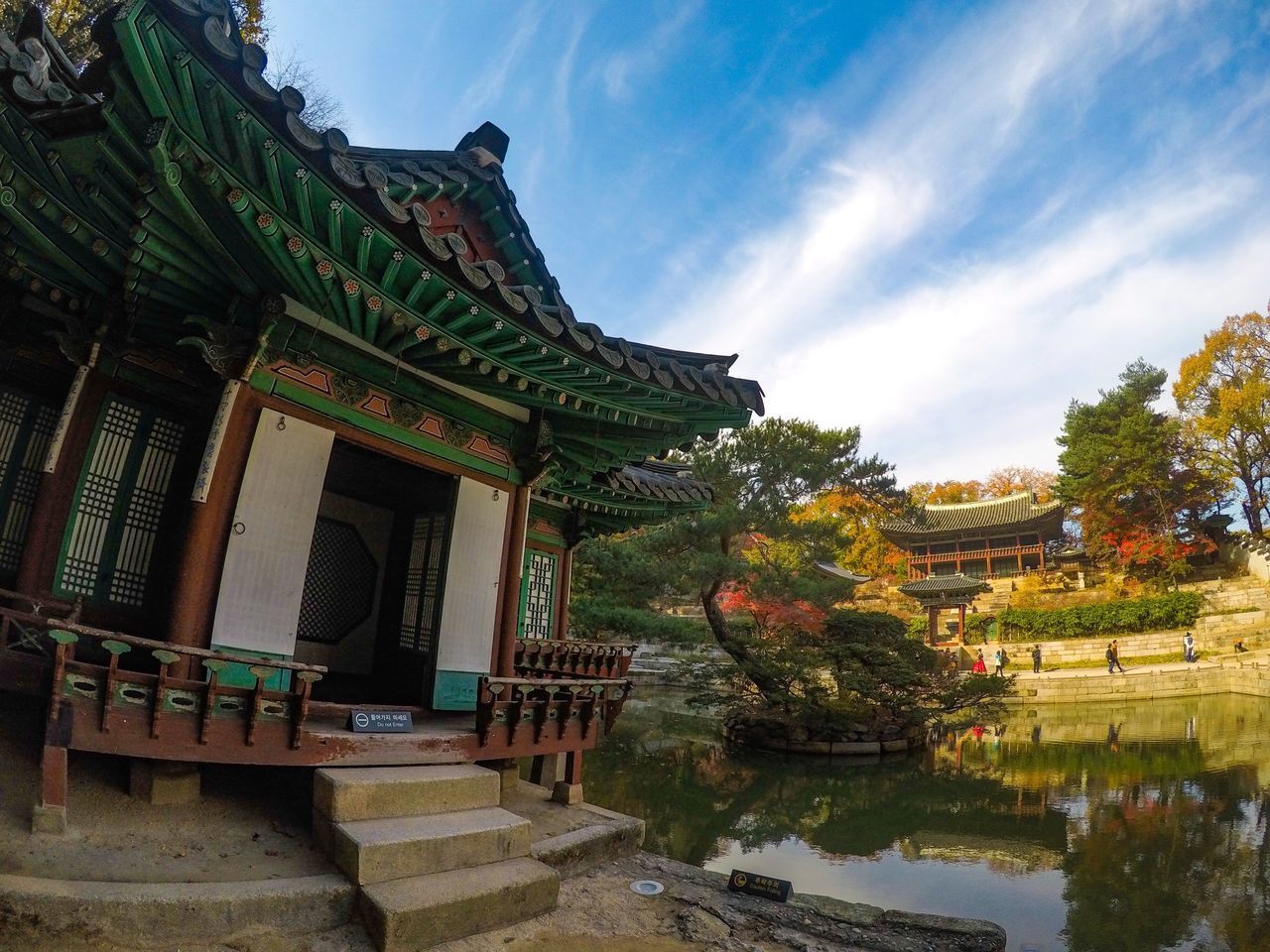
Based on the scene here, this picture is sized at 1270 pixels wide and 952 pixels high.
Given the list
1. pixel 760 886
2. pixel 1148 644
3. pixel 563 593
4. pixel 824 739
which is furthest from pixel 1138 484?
pixel 760 886

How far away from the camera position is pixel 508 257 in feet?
21.5

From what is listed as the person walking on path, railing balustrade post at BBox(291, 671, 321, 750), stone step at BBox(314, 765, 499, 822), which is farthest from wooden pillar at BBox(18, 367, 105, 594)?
the person walking on path

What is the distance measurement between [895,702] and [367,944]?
12935 mm

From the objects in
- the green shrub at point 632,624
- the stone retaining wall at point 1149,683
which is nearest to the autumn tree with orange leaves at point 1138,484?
the stone retaining wall at point 1149,683

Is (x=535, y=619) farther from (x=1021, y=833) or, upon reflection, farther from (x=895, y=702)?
(x=895, y=702)

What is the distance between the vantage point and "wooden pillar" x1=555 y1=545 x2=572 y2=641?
31.3 ft

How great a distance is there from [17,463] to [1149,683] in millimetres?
28747

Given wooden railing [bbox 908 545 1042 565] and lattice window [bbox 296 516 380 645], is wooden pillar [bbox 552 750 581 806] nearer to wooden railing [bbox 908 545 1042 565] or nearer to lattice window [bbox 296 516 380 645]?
lattice window [bbox 296 516 380 645]

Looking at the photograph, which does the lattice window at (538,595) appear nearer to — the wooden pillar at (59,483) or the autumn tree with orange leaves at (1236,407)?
the wooden pillar at (59,483)

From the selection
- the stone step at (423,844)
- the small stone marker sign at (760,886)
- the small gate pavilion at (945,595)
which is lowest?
the small stone marker sign at (760,886)

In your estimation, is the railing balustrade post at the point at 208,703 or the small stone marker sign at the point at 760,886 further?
the small stone marker sign at the point at 760,886

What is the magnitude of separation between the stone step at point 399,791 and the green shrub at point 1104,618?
31393mm

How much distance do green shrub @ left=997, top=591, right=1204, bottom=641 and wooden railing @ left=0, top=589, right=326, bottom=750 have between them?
32.6 m

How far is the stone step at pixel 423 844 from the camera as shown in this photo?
3.49 metres
